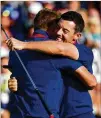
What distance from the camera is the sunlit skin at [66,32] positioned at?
663cm

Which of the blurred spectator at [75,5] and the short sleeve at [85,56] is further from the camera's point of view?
the blurred spectator at [75,5]

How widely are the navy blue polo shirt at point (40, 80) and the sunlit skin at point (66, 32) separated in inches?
9.1

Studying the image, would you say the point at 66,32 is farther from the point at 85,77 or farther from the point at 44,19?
the point at 85,77

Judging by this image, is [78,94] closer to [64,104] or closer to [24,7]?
[64,104]

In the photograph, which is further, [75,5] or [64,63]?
[75,5]

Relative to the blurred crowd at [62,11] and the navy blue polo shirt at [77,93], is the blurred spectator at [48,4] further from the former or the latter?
the navy blue polo shirt at [77,93]

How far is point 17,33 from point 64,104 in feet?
17.4

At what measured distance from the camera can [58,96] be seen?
6.60 meters

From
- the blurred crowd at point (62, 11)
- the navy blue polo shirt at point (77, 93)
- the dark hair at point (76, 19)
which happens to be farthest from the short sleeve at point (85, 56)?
the blurred crowd at point (62, 11)

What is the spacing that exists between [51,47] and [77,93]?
1.76 feet

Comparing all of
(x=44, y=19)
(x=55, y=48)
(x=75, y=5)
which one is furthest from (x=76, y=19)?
(x=75, y=5)

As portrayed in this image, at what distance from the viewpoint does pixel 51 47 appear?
6.40m

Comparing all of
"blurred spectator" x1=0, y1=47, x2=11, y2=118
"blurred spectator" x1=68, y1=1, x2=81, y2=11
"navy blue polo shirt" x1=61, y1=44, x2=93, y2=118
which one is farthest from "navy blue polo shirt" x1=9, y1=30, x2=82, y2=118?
"blurred spectator" x1=68, y1=1, x2=81, y2=11

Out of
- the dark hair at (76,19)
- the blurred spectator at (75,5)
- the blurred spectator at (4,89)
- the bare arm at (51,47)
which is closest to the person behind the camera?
the bare arm at (51,47)
